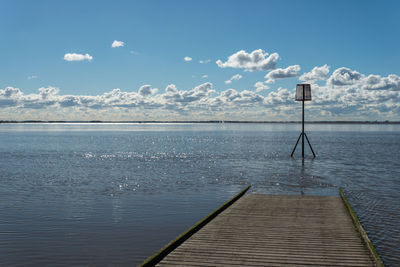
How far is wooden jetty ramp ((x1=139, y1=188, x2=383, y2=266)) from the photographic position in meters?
9.11

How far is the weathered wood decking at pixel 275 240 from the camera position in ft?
29.9

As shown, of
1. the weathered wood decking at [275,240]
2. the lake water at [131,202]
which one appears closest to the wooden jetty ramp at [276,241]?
the weathered wood decking at [275,240]

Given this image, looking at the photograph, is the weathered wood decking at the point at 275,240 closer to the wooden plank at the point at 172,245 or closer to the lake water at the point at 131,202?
the wooden plank at the point at 172,245

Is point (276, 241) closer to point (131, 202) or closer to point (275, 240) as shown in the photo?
point (275, 240)

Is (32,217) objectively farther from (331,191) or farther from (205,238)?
(331,191)

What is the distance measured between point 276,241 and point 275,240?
102mm

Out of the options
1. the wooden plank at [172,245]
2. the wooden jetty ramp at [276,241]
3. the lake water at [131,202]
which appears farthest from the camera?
the lake water at [131,202]

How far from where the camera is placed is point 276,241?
10672mm

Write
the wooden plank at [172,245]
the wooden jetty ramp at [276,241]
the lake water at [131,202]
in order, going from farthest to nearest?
the lake water at [131,202]
the wooden jetty ramp at [276,241]
the wooden plank at [172,245]

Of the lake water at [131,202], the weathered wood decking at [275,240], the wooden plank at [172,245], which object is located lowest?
the lake water at [131,202]

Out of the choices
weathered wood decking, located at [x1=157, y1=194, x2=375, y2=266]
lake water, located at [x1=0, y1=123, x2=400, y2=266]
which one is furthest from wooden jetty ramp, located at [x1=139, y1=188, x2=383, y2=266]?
lake water, located at [x1=0, y1=123, x2=400, y2=266]

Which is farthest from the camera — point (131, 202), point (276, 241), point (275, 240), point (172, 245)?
point (131, 202)

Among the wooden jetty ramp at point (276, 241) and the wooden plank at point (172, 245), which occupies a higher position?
the wooden plank at point (172, 245)

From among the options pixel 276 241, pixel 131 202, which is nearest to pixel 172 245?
pixel 276 241
